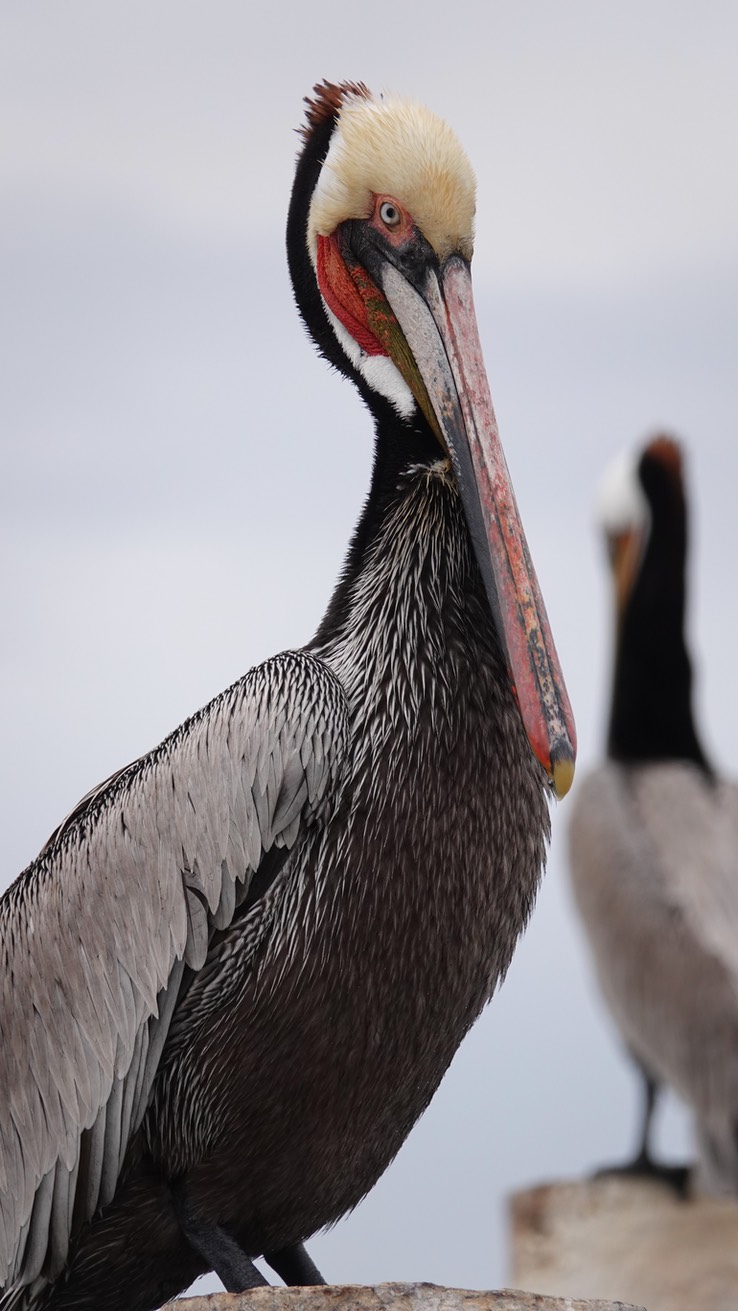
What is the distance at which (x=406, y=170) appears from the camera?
4.05m

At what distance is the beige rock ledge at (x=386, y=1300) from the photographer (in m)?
3.28

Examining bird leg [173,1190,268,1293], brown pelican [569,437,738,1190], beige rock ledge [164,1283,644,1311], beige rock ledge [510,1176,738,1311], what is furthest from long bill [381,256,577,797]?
brown pelican [569,437,738,1190]

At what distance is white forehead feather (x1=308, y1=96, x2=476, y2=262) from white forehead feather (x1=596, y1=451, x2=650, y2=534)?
313 inches

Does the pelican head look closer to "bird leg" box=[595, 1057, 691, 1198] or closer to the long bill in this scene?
the long bill

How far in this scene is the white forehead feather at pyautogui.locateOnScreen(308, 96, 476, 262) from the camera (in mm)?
4051

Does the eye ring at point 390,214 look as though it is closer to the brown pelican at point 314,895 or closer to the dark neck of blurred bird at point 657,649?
the brown pelican at point 314,895

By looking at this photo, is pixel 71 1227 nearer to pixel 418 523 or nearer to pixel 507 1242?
pixel 418 523

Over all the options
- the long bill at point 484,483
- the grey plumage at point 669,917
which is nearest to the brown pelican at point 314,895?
the long bill at point 484,483

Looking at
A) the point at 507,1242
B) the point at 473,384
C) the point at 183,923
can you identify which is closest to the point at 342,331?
the point at 473,384

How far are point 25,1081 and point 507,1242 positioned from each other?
17.8ft

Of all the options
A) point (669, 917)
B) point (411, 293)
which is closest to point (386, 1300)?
point (411, 293)

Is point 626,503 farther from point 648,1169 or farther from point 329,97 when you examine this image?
point 329,97

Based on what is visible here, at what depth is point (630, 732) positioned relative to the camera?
1105cm

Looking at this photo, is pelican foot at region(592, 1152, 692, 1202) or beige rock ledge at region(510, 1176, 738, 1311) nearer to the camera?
beige rock ledge at region(510, 1176, 738, 1311)
